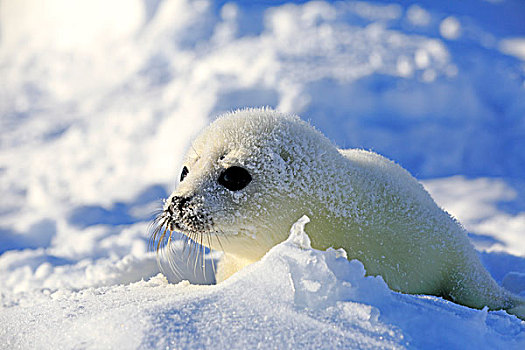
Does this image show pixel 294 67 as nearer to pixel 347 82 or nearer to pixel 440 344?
pixel 347 82

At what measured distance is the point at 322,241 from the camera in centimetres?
208

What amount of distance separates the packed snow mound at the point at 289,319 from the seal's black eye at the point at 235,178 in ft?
1.95

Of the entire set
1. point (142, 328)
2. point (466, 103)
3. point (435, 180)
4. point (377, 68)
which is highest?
point (377, 68)

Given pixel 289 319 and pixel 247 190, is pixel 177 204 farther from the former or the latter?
pixel 289 319

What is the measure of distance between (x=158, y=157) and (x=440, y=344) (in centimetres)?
658

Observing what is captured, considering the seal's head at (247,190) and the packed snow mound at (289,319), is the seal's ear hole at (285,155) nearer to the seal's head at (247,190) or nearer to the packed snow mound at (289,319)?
the seal's head at (247,190)

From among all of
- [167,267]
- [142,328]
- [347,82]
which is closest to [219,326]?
[142,328]

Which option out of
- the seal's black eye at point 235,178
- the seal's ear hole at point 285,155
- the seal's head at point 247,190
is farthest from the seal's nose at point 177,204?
the seal's ear hole at point 285,155

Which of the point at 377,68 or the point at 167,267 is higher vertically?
the point at 377,68

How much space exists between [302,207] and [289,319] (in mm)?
880

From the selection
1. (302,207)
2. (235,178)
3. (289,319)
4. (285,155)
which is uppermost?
(285,155)

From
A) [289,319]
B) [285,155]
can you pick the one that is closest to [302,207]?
[285,155]

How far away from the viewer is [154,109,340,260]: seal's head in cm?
202

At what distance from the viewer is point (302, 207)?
2084mm
